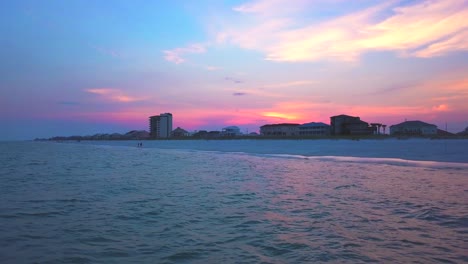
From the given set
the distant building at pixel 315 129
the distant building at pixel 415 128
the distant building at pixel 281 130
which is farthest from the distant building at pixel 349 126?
the distant building at pixel 281 130

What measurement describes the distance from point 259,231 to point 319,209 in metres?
3.38

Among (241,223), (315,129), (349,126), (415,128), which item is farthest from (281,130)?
(241,223)

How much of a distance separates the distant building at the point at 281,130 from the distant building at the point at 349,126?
27844 mm

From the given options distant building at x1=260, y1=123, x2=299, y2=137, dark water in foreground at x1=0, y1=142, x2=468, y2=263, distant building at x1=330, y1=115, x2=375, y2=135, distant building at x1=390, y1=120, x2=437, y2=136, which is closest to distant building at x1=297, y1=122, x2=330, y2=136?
distant building at x1=330, y1=115, x2=375, y2=135

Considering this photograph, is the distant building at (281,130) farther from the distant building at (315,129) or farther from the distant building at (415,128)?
the distant building at (415,128)

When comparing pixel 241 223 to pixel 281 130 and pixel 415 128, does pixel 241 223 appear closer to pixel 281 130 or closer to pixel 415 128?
pixel 415 128

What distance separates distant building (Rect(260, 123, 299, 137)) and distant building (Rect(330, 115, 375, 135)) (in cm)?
2784

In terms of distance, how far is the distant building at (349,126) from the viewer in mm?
94938

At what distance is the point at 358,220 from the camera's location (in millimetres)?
9844

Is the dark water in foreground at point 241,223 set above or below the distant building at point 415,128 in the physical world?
below

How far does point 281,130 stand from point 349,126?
4355cm

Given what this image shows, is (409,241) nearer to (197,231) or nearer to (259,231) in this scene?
(259,231)

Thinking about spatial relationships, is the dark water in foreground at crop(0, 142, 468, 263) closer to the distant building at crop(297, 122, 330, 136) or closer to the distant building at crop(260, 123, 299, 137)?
the distant building at crop(297, 122, 330, 136)

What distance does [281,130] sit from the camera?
140 m
